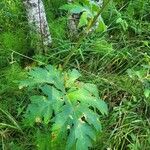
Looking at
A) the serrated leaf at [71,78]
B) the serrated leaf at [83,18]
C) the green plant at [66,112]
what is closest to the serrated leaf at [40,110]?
the green plant at [66,112]

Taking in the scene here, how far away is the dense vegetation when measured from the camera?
7.82 ft

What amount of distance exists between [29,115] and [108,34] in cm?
136

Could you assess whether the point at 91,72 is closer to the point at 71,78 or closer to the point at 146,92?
the point at 146,92

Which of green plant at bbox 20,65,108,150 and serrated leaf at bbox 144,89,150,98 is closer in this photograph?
green plant at bbox 20,65,108,150

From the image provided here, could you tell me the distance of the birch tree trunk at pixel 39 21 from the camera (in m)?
2.98

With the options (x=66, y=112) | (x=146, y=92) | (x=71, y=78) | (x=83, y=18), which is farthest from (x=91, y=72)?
(x=83, y=18)

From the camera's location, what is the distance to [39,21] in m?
3.01

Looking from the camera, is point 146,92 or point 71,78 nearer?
point 71,78

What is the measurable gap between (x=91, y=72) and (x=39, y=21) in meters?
0.55

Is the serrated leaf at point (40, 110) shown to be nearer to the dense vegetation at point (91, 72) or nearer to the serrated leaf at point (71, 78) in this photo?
the dense vegetation at point (91, 72)

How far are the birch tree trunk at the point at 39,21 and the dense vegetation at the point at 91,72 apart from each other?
2.1 inches

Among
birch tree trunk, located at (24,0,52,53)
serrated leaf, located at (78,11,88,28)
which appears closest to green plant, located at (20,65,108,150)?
serrated leaf, located at (78,11,88,28)

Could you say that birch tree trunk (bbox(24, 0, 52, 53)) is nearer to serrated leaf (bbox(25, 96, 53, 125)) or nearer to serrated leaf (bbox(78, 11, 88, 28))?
serrated leaf (bbox(25, 96, 53, 125))

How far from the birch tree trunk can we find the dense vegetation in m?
0.05
